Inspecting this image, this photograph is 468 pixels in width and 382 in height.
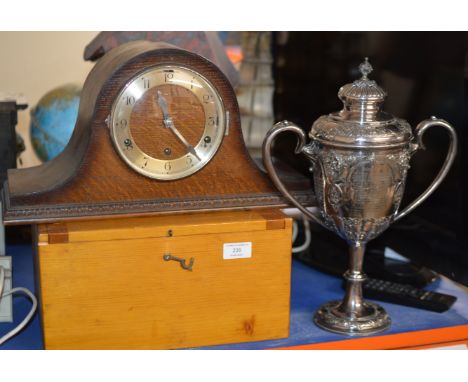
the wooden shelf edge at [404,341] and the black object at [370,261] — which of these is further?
the black object at [370,261]

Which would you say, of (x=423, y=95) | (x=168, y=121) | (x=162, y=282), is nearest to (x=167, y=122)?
(x=168, y=121)

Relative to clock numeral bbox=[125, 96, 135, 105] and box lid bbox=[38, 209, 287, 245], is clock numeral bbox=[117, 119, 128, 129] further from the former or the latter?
box lid bbox=[38, 209, 287, 245]

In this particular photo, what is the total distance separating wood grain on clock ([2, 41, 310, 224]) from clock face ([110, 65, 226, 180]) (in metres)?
0.01

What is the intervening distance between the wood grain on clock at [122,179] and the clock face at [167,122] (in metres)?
0.01

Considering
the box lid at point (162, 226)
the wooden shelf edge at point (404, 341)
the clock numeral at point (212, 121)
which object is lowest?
the wooden shelf edge at point (404, 341)

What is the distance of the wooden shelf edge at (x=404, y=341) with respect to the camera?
1298 mm

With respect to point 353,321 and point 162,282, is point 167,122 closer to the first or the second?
point 162,282

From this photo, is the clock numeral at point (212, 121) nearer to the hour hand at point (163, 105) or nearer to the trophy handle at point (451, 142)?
the hour hand at point (163, 105)

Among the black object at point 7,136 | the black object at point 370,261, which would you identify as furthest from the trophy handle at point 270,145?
the black object at point 7,136

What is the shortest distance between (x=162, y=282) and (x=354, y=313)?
0.34 meters

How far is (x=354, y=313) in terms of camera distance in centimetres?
135

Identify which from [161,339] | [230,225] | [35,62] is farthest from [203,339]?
[35,62]

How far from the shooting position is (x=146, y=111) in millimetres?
1204

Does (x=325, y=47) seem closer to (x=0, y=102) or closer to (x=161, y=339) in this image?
(x=0, y=102)
